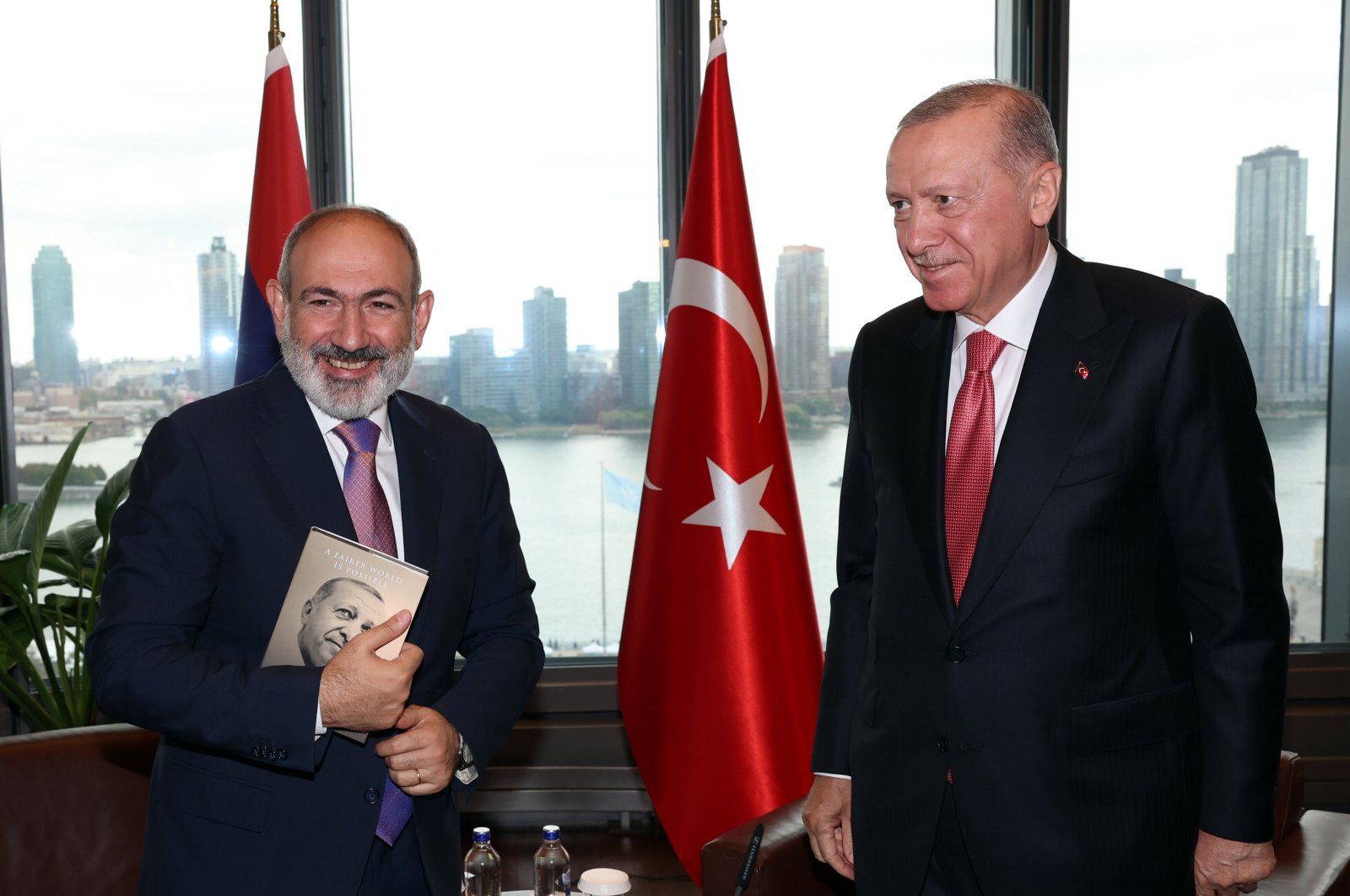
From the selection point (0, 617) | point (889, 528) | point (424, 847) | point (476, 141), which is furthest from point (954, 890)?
point (476, 141)

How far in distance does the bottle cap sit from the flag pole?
2.30 metres

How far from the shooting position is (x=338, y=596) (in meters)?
1.50

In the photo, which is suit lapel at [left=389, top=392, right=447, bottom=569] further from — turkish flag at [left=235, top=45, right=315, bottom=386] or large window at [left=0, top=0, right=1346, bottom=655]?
large window at [left=0, top=0, right=1346, bottom=655]

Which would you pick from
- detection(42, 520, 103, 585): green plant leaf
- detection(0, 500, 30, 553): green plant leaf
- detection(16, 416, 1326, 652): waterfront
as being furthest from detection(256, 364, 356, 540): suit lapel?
detection(16, 416, 1326, 652): waterfront

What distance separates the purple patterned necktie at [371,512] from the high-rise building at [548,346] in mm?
2704

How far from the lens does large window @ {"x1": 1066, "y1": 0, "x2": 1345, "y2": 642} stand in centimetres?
436

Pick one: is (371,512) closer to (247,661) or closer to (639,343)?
(247,661)

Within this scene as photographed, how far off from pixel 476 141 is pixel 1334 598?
3.91 m

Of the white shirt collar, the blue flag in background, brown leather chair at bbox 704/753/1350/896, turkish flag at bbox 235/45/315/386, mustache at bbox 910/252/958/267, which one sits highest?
turkish flag at bbox 235/45/315/386

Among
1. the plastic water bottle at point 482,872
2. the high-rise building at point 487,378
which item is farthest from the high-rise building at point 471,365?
the plastic water bottle at point 482,872

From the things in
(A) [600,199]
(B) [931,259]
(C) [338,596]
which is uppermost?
(A) [600,199]

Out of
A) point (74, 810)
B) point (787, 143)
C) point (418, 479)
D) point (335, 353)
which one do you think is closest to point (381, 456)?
point (418, 479)

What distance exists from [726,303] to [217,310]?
2176 millimetres

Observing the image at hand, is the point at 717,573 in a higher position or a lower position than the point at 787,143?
lower
